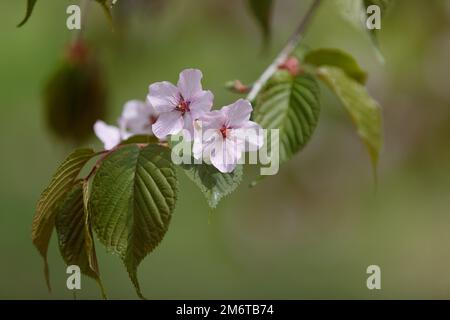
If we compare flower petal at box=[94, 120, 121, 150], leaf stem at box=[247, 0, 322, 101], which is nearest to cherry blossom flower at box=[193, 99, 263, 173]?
leaf stem at box=[247, 0, 322, 101]

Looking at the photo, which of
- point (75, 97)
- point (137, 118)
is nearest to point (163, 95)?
point (137, 118)

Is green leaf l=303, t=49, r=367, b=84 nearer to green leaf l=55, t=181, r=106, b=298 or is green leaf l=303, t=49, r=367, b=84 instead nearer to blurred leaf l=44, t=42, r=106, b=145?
green leaf l=55, t=181, r=106, b=298

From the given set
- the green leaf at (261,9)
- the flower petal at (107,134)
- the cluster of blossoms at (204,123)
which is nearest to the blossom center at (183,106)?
the cluster of blossoms at (204,123)

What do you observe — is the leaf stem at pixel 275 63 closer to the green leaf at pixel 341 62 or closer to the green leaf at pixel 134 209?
the green leaf at pixel 341 62

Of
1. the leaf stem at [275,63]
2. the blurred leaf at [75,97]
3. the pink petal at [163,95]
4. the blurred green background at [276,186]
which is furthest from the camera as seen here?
the blurred green background at [276,186]

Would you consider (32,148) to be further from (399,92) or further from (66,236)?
(66,236)

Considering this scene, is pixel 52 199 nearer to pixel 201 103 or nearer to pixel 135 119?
pixel 201 103

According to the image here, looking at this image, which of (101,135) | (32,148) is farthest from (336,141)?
(101,135)
